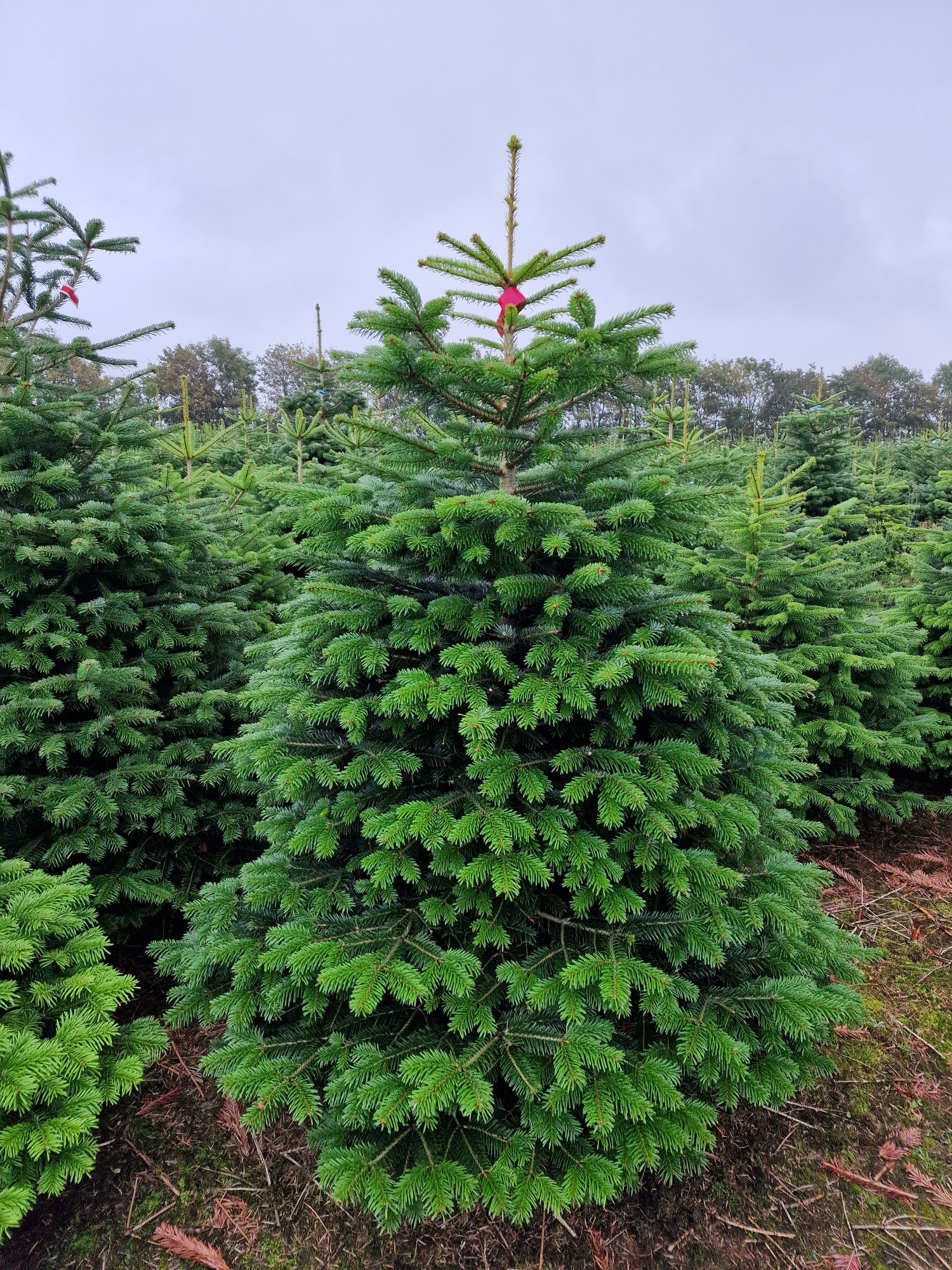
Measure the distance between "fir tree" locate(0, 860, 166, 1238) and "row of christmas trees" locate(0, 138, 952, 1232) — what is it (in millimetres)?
11

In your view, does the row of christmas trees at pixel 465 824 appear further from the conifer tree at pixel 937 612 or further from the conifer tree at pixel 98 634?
the conifer tree at pixel 937 612

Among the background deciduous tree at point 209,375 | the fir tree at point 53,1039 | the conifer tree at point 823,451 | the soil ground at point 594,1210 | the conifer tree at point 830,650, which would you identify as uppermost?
the background deciduous tree at point 209,375

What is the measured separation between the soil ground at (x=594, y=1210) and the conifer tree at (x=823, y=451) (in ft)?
23.8

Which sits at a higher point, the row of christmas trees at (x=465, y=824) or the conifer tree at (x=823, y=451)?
the conifer tree at (x=823, y=451)

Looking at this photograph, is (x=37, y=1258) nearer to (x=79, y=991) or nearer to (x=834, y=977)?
(x=79, y=991)

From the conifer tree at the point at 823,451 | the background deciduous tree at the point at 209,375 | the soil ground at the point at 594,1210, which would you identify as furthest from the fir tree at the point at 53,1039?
the background deciduous tree at the point at 209,375

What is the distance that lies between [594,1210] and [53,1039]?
1860mm

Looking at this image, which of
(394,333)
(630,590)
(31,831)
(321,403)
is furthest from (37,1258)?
(321,403)

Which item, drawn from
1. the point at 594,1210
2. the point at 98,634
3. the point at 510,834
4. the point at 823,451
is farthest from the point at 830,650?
the point at 823,451

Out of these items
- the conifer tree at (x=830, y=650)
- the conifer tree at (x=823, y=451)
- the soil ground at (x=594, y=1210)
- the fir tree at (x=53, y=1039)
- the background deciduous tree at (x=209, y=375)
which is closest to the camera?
the fir tree at (x=53, y=1039)

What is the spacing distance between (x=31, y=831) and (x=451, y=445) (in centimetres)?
263

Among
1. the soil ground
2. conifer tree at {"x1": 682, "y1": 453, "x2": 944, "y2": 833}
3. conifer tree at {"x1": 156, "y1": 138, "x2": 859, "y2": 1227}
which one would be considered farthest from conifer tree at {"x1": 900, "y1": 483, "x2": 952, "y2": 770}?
conifer tree at {"x1": 156, "y1": 138, "x2": 859, "y2": 1227}

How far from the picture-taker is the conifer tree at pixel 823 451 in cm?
807

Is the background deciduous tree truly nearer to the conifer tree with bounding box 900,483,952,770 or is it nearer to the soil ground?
the conifer tree with bounding box 900,483,952,770
